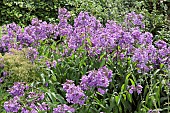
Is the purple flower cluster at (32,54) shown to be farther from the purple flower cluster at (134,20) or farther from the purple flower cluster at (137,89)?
the purple flower cluster at (134,20)

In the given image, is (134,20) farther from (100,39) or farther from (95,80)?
(95,80)

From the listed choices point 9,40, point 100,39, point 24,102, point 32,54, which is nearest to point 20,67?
point 32,54

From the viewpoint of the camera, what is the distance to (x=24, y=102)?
9.21ft

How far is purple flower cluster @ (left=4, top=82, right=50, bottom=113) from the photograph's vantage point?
2.64m

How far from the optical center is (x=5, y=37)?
392 cm

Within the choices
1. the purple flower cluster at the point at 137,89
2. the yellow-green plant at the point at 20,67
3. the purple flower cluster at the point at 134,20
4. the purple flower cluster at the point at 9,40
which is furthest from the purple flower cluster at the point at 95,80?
the purple flower cluster at the point at 134,20

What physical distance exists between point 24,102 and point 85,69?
947 millimetres

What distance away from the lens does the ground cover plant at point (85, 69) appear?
9.62 feet

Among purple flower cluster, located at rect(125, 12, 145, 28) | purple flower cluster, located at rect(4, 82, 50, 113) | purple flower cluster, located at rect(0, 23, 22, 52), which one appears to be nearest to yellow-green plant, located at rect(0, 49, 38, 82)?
purple flower cluster, located at rect(0, 23, 22, 52)

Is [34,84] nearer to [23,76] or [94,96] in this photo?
[23,76]

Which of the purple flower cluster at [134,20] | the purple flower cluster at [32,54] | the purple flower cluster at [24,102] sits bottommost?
the purple flower cluster at [24,102]

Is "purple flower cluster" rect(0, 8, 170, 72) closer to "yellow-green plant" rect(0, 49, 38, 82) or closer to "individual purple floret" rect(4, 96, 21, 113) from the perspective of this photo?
"yellow-green plant" rect(0, 49, 38, 82)

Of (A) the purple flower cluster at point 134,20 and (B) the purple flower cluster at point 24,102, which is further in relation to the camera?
(A) the purple flower cluster at point 134,20

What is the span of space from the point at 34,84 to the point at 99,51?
742 millimetres
